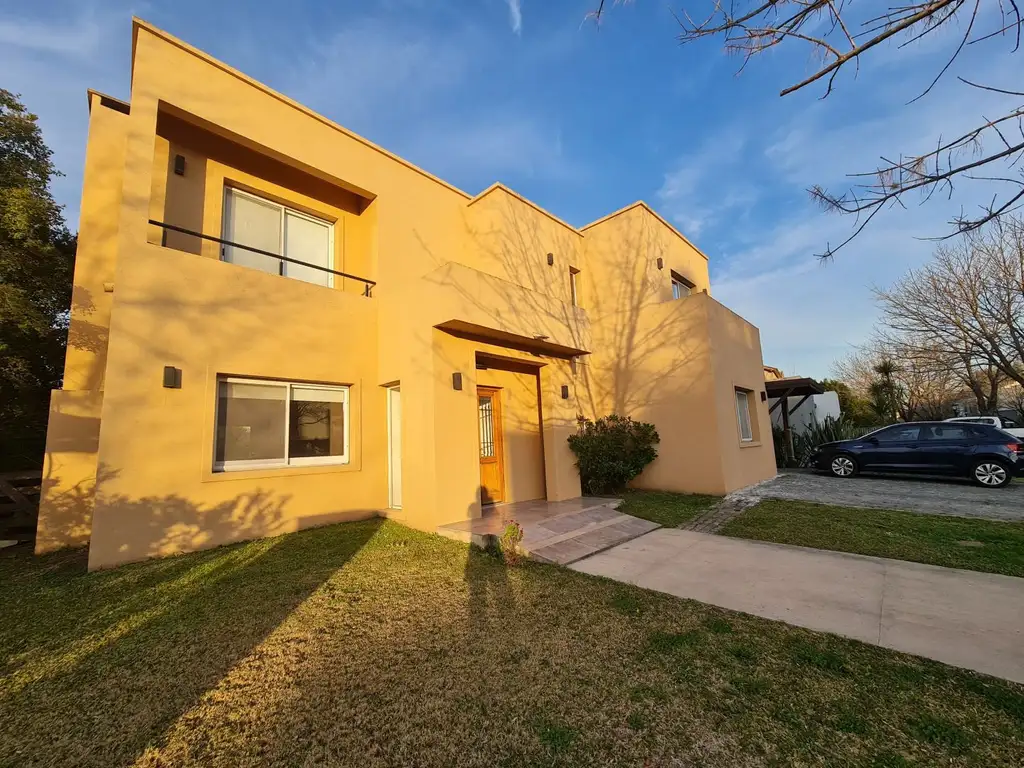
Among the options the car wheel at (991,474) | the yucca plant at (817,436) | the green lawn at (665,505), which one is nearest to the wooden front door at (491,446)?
the green lawn at (665,505)

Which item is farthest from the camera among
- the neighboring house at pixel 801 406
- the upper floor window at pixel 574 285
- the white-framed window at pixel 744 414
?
the neighboring house at pixel 801 406

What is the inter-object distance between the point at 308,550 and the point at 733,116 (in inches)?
260

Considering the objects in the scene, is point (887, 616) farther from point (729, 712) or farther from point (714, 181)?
point (714, 181)

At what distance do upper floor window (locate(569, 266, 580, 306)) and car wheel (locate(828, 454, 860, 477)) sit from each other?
811 centimetres

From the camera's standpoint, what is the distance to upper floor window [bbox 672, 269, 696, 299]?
12008 mm

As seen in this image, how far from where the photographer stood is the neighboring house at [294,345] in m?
5.56

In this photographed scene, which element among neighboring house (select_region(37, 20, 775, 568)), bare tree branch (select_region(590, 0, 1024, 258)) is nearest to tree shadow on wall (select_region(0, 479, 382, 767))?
neighboring house (select_region(37, 20, 775, 568))

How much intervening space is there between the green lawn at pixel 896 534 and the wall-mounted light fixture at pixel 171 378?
7.84 m

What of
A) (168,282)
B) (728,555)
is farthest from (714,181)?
(168,282)

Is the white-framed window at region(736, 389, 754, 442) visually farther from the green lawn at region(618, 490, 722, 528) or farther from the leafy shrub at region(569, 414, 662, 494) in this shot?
the green lawn at region(618, 490, 722, 528)

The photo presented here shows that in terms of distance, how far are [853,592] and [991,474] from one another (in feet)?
29.1

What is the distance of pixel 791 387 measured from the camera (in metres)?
13.3

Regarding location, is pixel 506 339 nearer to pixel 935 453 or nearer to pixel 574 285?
pixel 574 285

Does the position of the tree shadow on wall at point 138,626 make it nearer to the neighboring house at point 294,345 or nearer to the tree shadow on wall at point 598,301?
the neighboring house at point 294,345
